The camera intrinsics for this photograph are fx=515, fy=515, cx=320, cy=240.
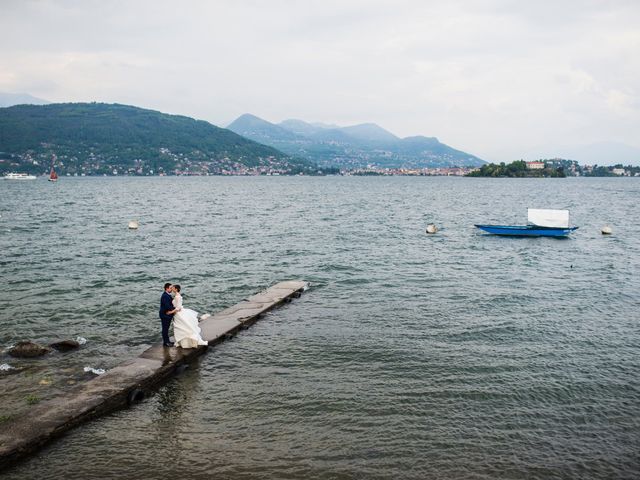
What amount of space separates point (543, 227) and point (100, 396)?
147 feet

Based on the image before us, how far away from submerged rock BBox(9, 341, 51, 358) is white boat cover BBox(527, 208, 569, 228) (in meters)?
44.5

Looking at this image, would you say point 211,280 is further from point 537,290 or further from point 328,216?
point 328,216

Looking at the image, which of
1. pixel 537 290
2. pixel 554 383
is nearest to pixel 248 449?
pixel 554 383

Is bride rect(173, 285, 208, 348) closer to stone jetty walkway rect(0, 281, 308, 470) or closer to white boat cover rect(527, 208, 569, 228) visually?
stone jetty walkway rect(0, 281, 308, 470)

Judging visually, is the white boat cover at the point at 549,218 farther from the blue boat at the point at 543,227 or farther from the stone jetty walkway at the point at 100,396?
the stone jetty walkway at the point at 100,396

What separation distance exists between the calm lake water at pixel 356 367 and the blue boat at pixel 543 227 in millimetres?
11145

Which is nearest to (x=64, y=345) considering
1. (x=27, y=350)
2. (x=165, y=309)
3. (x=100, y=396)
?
(x=27, y=350)

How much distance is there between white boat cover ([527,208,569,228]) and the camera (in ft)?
161

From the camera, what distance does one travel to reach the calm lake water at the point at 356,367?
1122cm

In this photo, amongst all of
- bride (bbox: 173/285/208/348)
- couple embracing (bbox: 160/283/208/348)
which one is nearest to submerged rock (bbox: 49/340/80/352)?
couple embracing (bbox: 160/283/208/348)

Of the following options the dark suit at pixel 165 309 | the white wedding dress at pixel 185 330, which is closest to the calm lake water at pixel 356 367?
the white wedding dress at pixel 185 330

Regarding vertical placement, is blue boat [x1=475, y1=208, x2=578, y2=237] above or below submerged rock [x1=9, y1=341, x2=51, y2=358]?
above

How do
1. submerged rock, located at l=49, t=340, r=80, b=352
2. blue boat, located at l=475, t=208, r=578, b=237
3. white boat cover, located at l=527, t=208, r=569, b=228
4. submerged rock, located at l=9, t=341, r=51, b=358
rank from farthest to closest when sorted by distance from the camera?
1. white boat cover, located at l=527, t=208, r=569, b=228
2. blue boat, located at l=475, t=208, r=578, b=237
3. submerged rock, located at l=49, t=340, r=80, b=352
4. submerged rock, located at l=9, t=341, r=51, b=358

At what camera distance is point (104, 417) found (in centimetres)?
1286
